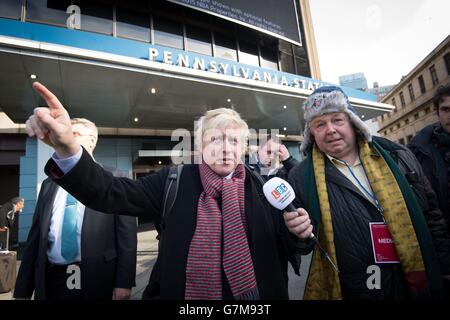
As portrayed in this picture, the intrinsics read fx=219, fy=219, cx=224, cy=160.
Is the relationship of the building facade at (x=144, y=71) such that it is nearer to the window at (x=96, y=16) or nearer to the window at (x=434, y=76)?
the window at (x=96, y=16)

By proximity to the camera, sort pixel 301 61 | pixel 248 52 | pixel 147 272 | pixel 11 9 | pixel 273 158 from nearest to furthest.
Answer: pixel 273 158, pixel 147 272, pixel 11 9, pixel 248 52, pixel 301 61

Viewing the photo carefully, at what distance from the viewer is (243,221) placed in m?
1.36

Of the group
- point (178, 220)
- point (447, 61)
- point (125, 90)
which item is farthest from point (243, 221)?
point (447, 61)

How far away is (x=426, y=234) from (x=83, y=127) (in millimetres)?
2855

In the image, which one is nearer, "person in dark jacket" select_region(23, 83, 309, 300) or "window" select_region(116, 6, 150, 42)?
"person in dark jacket" select_region(23, 83, 309, 300)

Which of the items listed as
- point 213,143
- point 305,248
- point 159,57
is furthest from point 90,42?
point 305,248

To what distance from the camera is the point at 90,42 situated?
4.98 m

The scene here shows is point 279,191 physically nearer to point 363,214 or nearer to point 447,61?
point 363,214

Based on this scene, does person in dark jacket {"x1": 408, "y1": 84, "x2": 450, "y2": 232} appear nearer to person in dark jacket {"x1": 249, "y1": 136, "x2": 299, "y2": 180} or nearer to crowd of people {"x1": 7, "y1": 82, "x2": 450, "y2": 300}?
crowd of people {"x1": 7, "y1": 82, "x2": 450, "y2": 300}

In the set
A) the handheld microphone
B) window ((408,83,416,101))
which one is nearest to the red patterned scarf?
the handheld microphone

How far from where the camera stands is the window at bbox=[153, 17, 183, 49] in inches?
354

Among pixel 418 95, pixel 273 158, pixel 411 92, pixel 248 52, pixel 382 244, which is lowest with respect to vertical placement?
pixel 382 244

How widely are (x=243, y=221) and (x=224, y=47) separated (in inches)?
418

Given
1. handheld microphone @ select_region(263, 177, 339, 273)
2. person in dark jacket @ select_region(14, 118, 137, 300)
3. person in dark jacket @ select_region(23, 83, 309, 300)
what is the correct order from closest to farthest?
person in dark jacket @ select_region(23, 83, 309, 300)
handheld microphone @ select_region(263, 177, 339, 273)
person in dark jacket @ select_region(14, 118, 137, 300)
